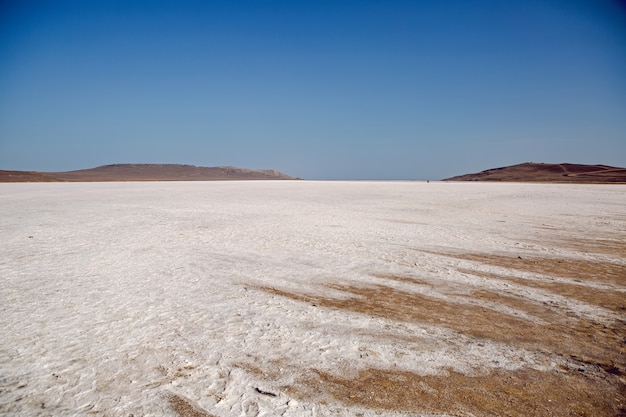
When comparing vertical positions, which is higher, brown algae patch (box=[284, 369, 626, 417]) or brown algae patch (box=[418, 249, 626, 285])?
brown algae patch (box=[418, 249, 626, 285])

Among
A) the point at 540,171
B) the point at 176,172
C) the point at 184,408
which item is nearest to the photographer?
the point at 184,408

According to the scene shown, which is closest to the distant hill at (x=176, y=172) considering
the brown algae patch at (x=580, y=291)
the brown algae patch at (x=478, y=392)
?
the brown algae patch at (x=580, y=291)

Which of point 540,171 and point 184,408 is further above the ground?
point 540,171

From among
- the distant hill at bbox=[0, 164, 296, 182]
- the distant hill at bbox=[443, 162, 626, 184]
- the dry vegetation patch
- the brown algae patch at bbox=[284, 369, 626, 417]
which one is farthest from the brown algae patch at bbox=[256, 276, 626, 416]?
the distant hill at bbox=[0, 164, 296, 182]

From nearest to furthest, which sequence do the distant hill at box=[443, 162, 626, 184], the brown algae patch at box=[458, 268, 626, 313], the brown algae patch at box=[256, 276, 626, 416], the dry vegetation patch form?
the dry vegetation patch < the brown algae patch at box=[256, 276, 626, 416] < the brown algae patch at box=[458, 268, 626, 313] < the distant hill at box=[443, 162, 626, 184]

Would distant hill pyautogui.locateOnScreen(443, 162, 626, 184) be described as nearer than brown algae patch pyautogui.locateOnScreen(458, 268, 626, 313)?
No

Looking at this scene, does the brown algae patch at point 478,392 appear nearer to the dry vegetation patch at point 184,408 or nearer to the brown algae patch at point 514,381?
the brown algae patch at point 514,381

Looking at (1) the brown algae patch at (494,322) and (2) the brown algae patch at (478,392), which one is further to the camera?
(1) the brown algae patch at (494,322)

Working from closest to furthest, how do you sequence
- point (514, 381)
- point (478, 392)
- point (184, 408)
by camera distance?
point (184, 408) < point (478, 392) < point (514, 381)

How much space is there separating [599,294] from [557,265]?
5.13 feet

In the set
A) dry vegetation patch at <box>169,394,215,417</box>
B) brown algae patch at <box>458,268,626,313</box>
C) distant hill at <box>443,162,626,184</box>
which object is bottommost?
dry vegetation patch at <box>169,394,215,417</box>

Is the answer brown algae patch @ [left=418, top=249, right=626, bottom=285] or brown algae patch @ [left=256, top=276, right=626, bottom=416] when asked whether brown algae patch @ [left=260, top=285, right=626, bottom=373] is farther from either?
brown algae patch @ [left=418, top=249, right=626, bottom=285]

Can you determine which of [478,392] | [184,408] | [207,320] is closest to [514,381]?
[478,392]

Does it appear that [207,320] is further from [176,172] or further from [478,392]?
[176,172]
